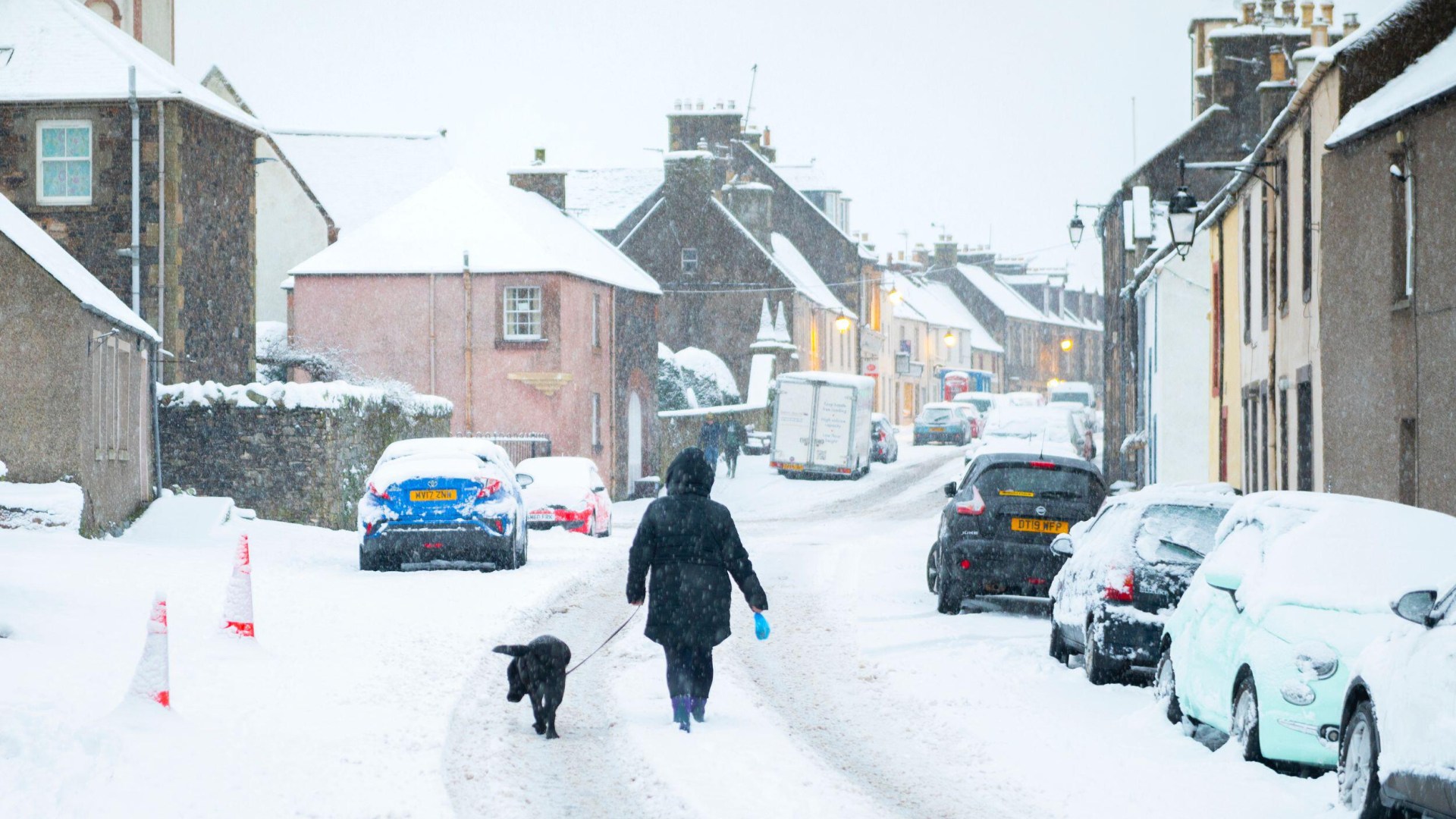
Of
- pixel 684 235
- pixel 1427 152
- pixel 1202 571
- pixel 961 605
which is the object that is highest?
pixel 684 235

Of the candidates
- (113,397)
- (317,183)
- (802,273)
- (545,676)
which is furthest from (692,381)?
(545,676)

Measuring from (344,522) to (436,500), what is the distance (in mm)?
10801

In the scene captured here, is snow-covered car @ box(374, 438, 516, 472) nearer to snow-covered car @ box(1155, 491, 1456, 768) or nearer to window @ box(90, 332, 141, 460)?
window @ box(90, 332, 141, 460)

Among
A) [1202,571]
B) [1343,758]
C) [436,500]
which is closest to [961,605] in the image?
[436,500]

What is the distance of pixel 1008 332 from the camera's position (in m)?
122

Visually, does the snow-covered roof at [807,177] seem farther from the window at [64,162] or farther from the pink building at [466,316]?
the window at [64,162]

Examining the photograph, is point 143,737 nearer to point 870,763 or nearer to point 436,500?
point 870,763

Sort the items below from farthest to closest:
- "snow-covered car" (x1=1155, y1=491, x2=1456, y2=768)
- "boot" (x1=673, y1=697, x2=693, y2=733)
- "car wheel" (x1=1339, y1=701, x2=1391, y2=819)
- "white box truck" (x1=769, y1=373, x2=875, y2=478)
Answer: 1. "white box truck" (x1=769, y1=373, x2=875, y2=478)
2. "boot" (x1=673, y1=697, x2=693, y2=733)
3. "snow-covered car" (x1=1155, y1=491, x2=1456, y2=768)
4. "car wheel" (x1=1339, y1=701, x2=1391, y2=819)

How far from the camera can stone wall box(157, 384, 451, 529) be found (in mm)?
28016

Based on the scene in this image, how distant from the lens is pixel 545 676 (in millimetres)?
9812

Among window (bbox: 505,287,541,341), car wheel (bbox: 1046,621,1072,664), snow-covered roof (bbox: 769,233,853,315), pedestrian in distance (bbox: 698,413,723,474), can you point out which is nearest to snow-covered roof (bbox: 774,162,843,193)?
snow-covered roof (bbox: 769,233,853,315)

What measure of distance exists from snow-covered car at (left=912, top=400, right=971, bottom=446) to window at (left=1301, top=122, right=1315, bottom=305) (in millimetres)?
45876

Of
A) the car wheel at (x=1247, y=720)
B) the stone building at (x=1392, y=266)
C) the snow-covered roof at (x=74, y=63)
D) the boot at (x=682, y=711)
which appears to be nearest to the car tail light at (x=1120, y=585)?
the car wheel at (x=1247, y=720)

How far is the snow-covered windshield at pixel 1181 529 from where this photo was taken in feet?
40.4
